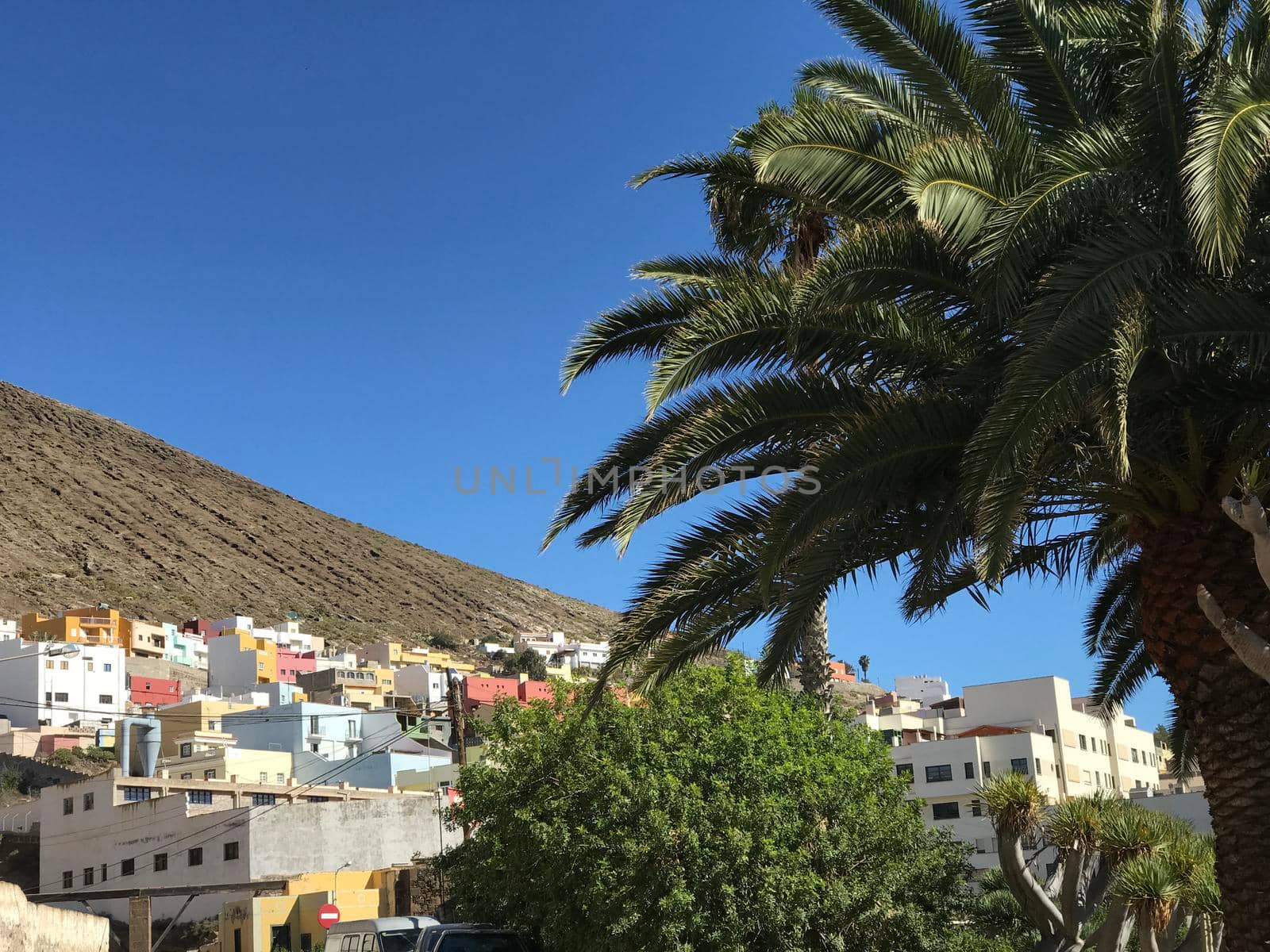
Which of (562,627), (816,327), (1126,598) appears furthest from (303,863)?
(562,627)

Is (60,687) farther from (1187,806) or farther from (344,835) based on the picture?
(1187,806)

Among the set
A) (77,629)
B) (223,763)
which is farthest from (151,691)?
(223,763)

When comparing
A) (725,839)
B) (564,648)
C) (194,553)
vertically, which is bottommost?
(725,839)

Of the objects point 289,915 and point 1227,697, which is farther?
point 289,915

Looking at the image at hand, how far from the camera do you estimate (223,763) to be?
5103cm

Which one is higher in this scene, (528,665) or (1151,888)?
(528,665)

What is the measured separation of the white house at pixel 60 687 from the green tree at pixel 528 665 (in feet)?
95.3

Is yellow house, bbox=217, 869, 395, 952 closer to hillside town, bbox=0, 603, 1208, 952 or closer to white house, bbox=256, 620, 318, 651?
hillside town, bbox=0, 603, 1208, 952

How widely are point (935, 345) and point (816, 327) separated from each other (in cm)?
95

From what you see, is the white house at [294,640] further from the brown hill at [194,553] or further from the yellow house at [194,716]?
the yellow house at [194,716]

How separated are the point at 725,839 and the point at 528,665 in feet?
292

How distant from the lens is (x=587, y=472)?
11.1 metres

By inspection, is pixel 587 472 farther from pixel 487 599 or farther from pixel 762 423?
pixel 487 599

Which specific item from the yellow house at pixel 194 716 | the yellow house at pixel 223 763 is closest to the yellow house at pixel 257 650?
the yellow house at pixel 194 716
